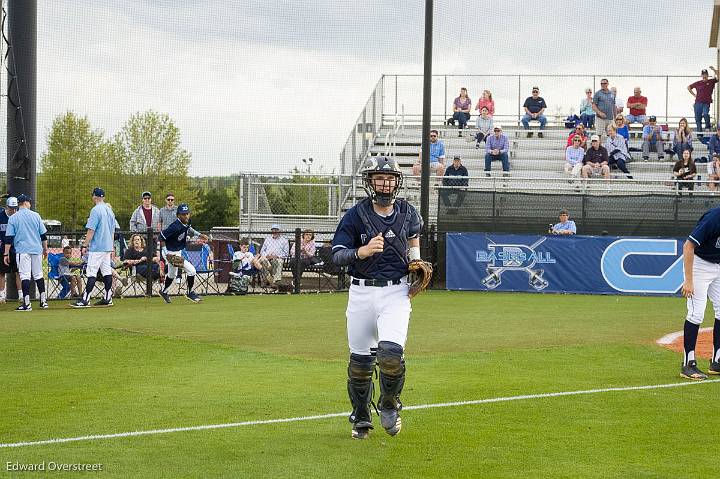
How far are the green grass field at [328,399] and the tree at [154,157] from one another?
40948 millimetres

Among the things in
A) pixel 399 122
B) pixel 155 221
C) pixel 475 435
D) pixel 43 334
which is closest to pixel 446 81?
pixel 399 122

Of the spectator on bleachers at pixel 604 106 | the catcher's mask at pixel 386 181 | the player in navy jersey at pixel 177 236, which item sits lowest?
the player in navy jersey at pixel 177 236

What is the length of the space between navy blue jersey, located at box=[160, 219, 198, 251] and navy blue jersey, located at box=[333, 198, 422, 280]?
11863 millimetres

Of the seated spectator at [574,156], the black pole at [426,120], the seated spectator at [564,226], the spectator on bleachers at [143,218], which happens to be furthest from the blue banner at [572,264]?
the spectator on bleachers at [143,218]

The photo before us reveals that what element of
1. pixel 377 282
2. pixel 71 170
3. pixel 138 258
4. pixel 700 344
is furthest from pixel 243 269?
pixel 71 170

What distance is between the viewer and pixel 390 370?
7.20 meters

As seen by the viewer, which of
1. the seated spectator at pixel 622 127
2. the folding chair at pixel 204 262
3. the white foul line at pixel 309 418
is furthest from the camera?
the seated spectator at pixel 622 127

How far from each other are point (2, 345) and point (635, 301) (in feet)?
44.7

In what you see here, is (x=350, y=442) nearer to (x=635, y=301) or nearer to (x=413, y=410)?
(x=413, y=410)

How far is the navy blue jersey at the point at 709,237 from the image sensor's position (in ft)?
32.8

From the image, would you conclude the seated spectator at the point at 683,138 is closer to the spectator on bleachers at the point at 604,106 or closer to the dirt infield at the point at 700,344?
the spectator on bleachers at the point at 604,106

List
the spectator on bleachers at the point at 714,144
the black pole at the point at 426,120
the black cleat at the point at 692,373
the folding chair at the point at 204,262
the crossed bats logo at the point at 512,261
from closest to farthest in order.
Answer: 1. the black cleat at the point at 692,373
2. the crossed bats logo at the point at 512,261
3. the folding chair at the point at 204,262
4. the black pole at the point at 426,120
5. the spectator on bleachers at the point at 714,144

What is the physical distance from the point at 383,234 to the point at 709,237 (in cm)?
428

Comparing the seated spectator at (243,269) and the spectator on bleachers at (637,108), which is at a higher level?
the spectator on bleachers at (637,108)
